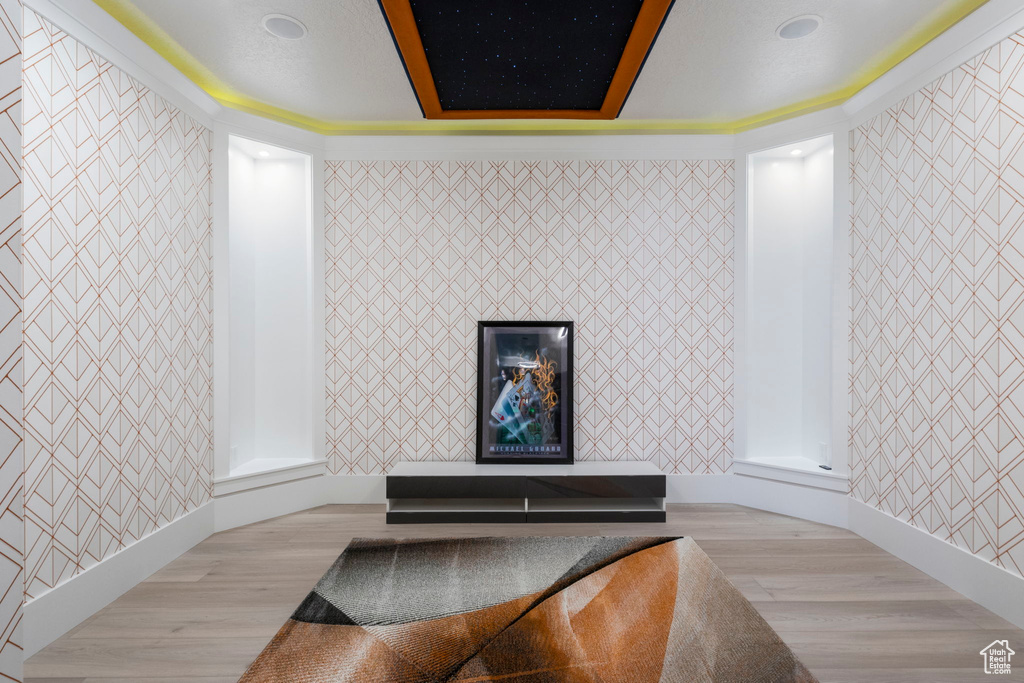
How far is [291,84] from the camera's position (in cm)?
310

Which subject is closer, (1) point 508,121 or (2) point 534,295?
(1) point 508,121

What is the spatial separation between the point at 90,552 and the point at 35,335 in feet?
3.37

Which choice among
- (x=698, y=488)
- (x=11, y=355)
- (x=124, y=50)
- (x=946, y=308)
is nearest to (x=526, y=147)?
(x=124, y=50)

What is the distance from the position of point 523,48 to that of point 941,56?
2161mm

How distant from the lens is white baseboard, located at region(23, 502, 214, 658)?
202 cm

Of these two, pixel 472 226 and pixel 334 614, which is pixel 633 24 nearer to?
pixel 472 226

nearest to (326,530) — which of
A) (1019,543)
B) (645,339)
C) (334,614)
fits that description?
(334,614)

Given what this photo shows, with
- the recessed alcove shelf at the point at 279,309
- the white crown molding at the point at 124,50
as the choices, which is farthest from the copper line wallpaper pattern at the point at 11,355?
the recessed alcove shelf at the point at 279,309

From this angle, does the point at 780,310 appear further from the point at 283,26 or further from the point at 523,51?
the point at 283,26

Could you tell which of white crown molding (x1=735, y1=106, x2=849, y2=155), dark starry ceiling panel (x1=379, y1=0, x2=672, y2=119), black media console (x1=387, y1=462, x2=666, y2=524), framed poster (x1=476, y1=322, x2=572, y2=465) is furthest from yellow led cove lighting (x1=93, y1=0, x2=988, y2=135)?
black media console (x1=387, y1=462, x2=666, y2=524)

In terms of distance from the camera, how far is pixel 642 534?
3143 millimetres

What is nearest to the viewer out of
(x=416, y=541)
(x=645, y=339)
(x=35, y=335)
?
(x=35, y=335)

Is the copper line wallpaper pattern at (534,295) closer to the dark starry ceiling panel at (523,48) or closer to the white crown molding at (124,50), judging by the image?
the dark starry ceiling panel at (523,48)

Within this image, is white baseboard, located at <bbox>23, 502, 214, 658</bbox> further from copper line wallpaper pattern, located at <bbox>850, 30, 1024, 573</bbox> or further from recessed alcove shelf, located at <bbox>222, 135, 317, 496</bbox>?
copper line wallpaper pattern, located at <bbox>850, 30, 1024, 573</bbox>
